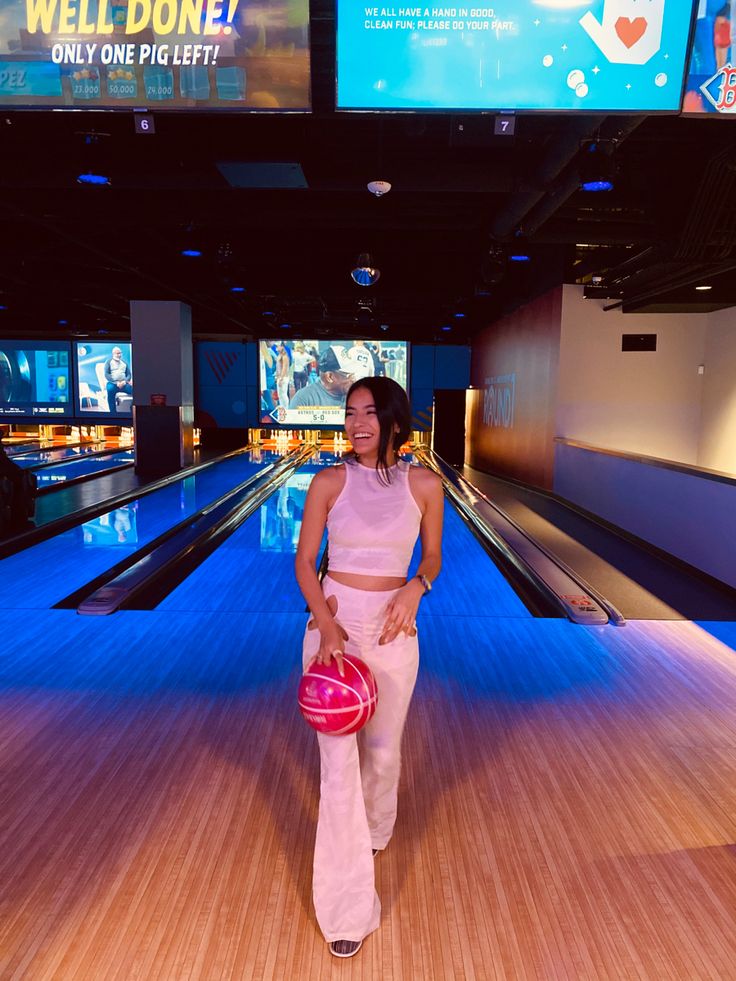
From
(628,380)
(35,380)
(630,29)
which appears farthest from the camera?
(35,380)

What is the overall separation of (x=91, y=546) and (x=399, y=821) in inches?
185

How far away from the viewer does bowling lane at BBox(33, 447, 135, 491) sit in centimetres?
982

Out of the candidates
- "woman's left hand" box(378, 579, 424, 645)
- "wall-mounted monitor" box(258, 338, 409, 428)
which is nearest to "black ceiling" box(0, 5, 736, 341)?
"woman's left hand" box(378, 579, 424, 645)

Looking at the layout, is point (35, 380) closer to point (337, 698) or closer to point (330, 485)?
point (330, 485)

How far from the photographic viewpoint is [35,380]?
19.7 meters

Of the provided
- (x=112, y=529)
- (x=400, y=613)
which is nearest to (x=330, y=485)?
(x=400, y=613)

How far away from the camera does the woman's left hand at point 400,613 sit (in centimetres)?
153

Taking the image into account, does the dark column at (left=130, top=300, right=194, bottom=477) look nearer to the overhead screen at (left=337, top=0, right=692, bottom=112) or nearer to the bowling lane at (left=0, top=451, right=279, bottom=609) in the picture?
the bowling lane at (left=0, top=451, right=279, bottom=609)

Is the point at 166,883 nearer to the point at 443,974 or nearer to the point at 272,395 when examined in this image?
the point at 443,974

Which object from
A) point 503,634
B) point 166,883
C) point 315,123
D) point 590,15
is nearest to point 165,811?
point 166,883

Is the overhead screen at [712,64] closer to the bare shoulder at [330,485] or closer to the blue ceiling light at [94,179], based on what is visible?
the bare shoulder at [330,485]

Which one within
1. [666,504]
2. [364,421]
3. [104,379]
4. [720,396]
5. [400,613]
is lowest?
[666,504]

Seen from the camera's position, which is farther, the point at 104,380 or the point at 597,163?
the point at 104,380

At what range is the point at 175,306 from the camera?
12188 millimetres
